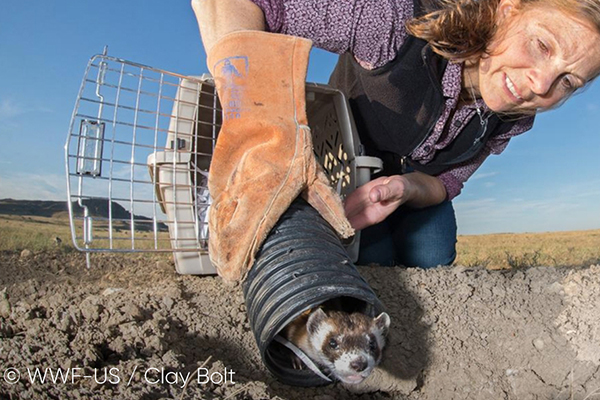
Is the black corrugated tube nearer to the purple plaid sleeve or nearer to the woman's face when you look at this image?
the purple plaid sleeve

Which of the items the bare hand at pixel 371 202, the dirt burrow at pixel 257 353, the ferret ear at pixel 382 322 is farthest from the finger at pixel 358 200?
the ferret ear at pixel 382 322

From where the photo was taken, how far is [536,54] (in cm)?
180

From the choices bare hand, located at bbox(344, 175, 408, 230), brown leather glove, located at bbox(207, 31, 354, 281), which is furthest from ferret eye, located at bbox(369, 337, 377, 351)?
bare hand, located at bbox(344, 175, 408, 230)

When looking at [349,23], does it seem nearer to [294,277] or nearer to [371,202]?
[371,202]

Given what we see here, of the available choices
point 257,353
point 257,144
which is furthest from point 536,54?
point 257,353

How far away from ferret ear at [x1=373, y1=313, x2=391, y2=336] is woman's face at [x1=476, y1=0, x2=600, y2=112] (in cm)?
101

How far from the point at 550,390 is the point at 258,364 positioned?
110 cm

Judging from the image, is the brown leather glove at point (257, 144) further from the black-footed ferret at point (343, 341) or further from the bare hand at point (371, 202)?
the bare hand at point (371, 202)

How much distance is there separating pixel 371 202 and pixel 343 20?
31.0 inches

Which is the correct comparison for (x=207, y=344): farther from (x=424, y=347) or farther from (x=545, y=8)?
(x=545, y=8)

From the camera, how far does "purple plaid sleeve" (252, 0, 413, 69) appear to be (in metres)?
1.76

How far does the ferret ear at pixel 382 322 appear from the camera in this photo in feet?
5.36

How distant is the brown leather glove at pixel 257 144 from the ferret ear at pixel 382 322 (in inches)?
17.4

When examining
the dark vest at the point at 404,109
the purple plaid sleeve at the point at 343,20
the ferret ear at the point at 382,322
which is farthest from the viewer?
the dark vest at the point at 404,109
